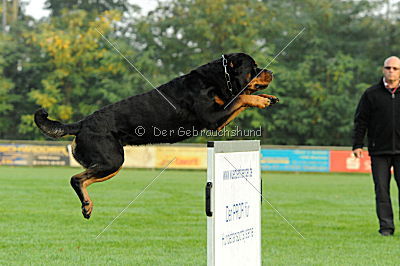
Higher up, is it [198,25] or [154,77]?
[198,25]

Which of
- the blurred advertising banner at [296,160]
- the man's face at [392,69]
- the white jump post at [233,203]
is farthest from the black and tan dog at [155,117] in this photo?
the blurred advertising banner at [296,160]

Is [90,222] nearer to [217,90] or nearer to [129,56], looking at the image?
[217,90]

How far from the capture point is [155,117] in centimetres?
441

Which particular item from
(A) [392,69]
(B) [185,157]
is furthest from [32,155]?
(A) [392,69]

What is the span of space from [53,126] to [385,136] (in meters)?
5.08

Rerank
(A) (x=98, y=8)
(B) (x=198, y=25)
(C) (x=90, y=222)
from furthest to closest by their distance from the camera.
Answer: (A) (x=98, y=8), (B) (x=198, y=25), (C) (x=90, y=222)

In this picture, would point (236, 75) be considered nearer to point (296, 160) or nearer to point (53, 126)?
point (53, 126)

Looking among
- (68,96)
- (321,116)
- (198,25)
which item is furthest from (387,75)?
(68,96)

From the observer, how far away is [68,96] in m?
31.0

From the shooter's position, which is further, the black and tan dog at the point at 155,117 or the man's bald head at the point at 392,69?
the man's bald head at the point at 392,69

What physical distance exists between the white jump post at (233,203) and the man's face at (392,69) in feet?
11.6

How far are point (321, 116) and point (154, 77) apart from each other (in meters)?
9.64

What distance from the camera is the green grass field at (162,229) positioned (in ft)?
21.2

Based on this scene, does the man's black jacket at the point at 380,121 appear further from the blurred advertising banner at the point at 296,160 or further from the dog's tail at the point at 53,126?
the blurred advertising banner at the point at 296,160
